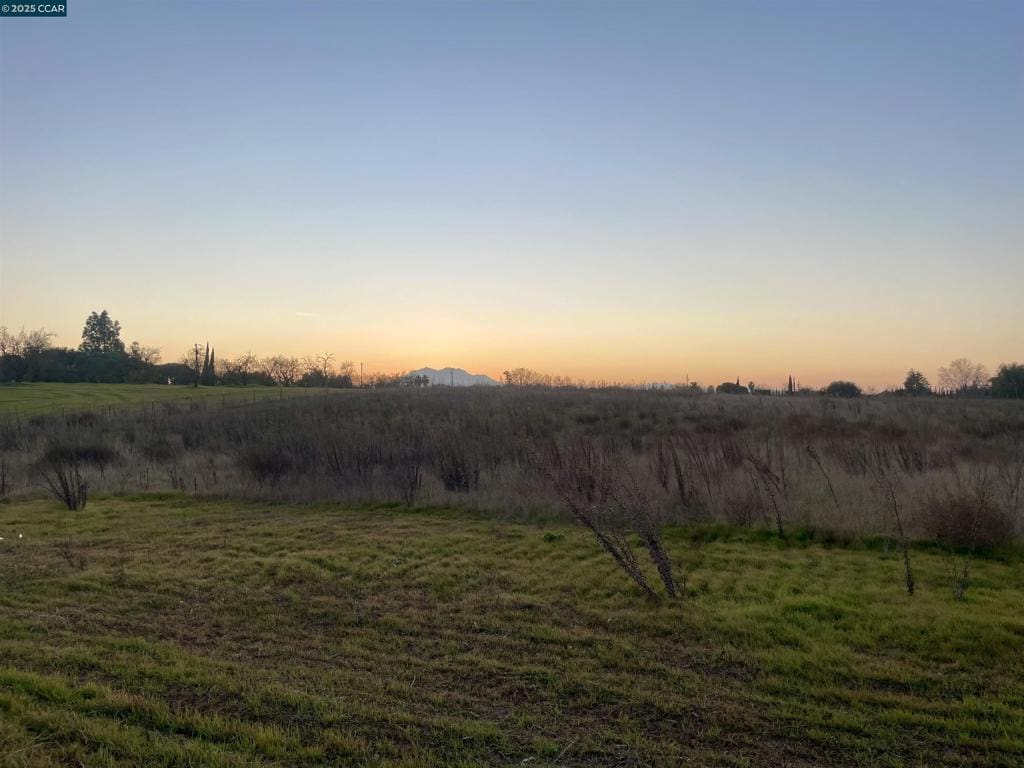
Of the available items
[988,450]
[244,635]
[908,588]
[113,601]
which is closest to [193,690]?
[244,635]

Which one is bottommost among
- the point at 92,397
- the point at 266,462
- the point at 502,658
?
the point at 502,658

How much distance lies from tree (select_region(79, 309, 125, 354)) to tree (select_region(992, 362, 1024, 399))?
93.3 meters

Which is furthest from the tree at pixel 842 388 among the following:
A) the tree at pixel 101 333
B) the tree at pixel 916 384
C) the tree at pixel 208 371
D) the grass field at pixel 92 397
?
the tree at pixel 101 333

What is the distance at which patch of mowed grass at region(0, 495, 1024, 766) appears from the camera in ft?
12.2

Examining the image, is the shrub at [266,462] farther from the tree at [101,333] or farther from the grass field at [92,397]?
the tree at [101,333]

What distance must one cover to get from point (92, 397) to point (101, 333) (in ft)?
165

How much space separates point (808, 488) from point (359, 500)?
7914 mm

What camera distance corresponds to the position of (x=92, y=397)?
46375 millimetres

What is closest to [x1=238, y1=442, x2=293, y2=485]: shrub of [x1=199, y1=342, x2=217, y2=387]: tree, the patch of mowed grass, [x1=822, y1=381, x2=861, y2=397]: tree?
the patch of mowed grass

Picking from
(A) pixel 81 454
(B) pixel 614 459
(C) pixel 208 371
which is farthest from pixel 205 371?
(B) pixel 614 459

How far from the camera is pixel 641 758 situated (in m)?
3.60

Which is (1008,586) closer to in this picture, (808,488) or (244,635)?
(808,488)

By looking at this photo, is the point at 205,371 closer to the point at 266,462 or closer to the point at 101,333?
the point at 101,333

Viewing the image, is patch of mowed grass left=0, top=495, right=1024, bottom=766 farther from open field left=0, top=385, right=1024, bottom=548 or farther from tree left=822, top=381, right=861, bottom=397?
tree left=822, top=381, right=861, bottom=397
